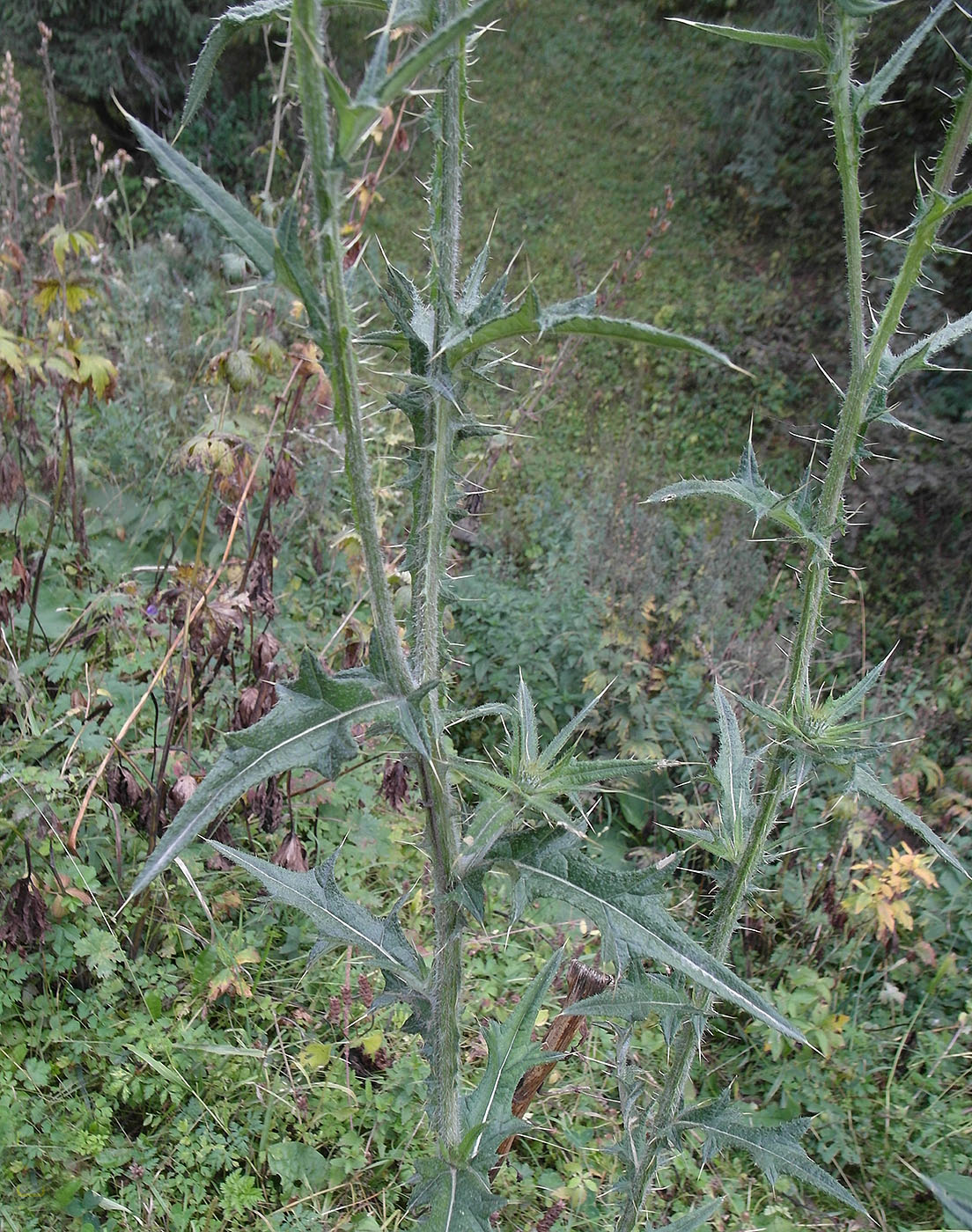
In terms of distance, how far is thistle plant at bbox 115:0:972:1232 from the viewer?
0.85m

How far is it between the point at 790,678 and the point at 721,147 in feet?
28.4

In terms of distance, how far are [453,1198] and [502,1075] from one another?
213 mm

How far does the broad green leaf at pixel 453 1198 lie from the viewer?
1.22 meters

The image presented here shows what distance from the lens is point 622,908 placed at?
1049 mm

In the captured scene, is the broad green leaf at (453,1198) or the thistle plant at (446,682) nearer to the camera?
the thistle plant at (446,682)

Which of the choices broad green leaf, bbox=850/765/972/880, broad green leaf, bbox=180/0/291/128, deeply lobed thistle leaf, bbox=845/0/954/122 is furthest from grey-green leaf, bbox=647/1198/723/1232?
broad green leaf, bbox=180/0/291/128

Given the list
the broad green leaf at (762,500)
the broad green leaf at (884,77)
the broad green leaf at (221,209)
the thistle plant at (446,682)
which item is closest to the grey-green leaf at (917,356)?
the thistle plant at (446,682)

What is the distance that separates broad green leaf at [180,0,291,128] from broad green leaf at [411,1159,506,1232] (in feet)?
4.84

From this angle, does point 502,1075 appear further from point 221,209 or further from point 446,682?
point 221,209

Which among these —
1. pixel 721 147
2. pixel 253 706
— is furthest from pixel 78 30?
pixel 253 706

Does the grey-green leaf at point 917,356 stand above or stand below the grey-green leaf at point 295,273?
below

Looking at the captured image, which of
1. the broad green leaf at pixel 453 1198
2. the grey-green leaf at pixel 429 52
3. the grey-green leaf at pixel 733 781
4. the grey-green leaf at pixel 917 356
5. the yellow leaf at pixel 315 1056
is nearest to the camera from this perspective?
the grey-green leaf at pixel 429 52

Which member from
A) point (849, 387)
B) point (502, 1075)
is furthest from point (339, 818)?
point (849, 387)

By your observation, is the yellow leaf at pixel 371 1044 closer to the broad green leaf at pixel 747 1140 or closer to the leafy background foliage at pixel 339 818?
the leafy background foliage at pixel 339 818
